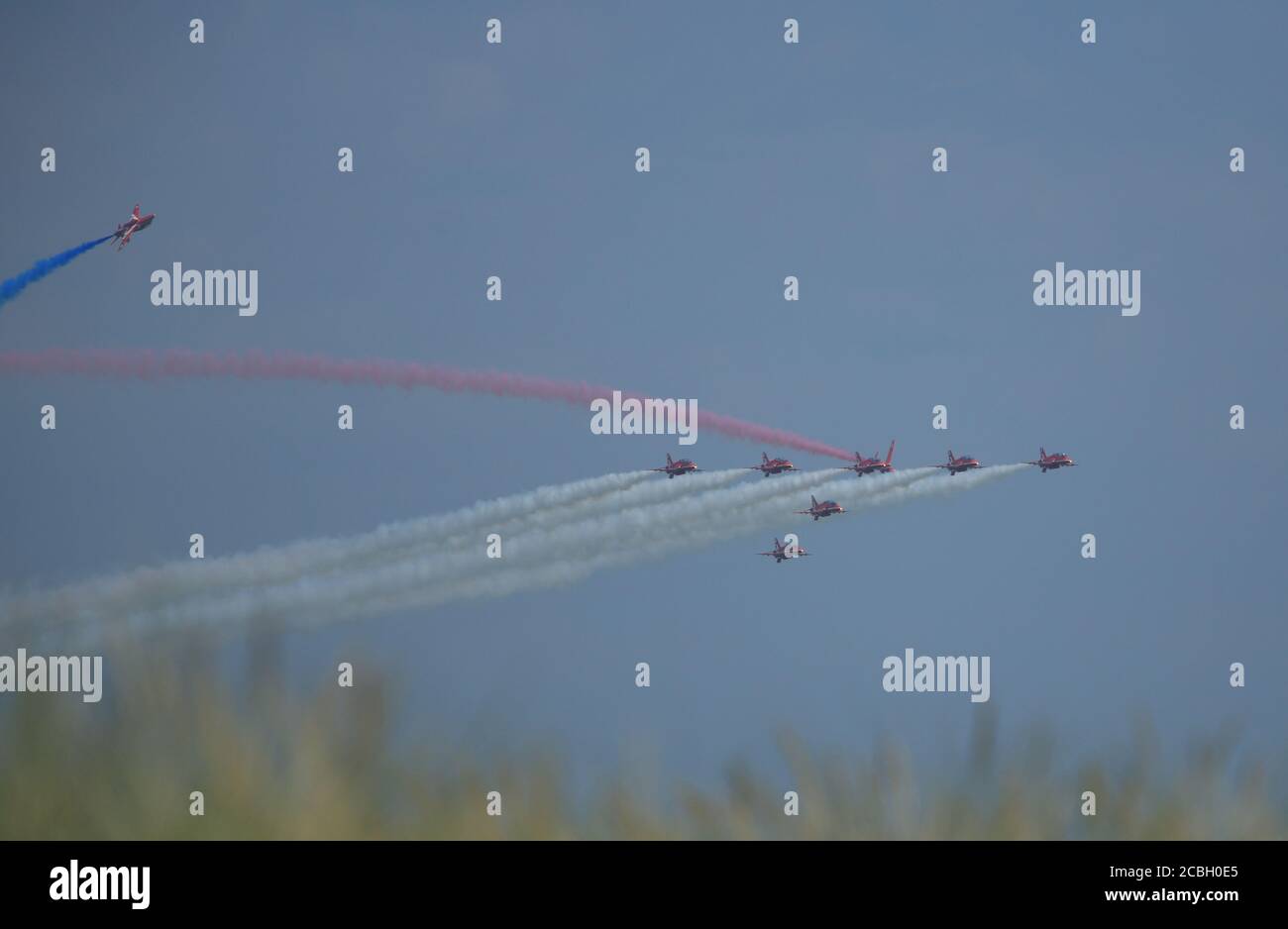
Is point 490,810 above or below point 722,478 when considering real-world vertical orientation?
below

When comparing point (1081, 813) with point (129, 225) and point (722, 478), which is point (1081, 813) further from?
point (129, 225)

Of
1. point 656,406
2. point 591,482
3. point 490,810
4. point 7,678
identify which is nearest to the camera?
point 490,810

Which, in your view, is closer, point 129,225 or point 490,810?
point 490,810

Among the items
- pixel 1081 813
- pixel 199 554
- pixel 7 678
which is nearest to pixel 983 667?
pixel 1081 813

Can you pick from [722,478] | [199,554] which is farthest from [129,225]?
[722,478]

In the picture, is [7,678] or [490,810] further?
[7,678]

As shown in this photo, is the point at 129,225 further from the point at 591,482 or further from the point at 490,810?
the point at 490,810
